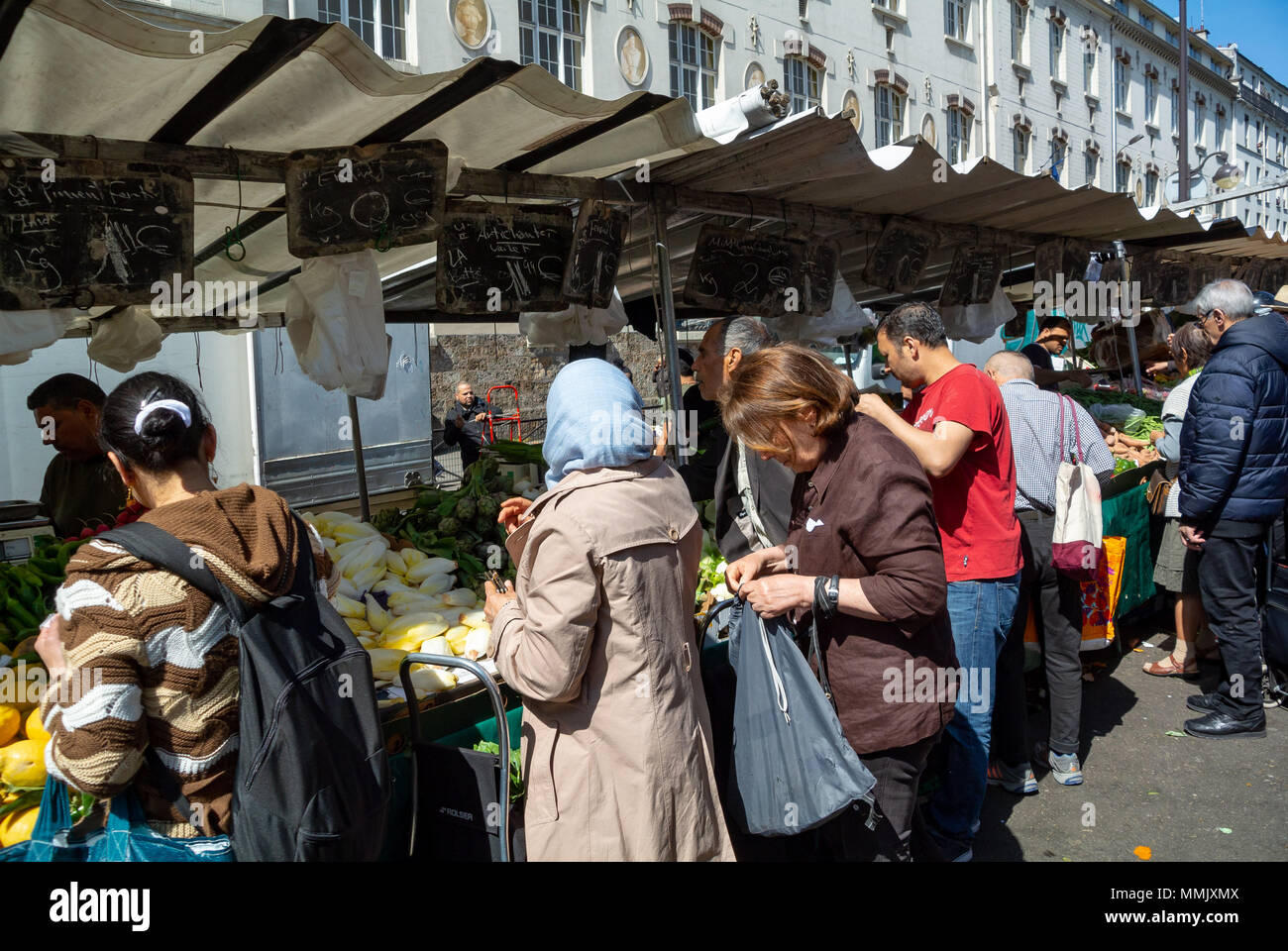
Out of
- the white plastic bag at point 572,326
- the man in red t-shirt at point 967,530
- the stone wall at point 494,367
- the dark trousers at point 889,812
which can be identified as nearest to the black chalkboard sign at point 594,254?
the white plastic bag at point 572,326

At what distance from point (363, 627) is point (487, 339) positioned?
13.3 metres

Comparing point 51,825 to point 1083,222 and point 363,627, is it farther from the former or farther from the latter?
point 1083,222

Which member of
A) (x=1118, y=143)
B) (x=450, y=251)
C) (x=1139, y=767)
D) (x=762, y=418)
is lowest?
(x=1139, y=767)

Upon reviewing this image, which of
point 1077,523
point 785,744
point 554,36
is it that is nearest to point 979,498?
point 1077,523

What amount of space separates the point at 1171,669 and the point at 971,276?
3232mm

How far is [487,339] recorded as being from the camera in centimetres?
1645

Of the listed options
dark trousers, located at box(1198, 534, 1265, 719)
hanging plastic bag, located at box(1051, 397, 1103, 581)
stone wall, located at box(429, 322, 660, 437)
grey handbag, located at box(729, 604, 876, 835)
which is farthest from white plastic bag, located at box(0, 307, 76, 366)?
stone wall, located at box(429, 322, 660, 437)

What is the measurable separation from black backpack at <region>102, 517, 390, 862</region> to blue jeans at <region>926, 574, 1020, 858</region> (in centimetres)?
218

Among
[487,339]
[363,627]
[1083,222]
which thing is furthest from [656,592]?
[487,339]

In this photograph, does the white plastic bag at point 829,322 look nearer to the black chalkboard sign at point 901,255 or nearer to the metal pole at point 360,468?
the black chalkboard sign at point 901,255

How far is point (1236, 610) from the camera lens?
14.4 feet

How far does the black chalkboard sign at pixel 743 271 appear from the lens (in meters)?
5.04

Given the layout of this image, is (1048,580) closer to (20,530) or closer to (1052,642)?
(1052,642)

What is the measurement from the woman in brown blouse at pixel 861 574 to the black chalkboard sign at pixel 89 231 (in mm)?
2226
